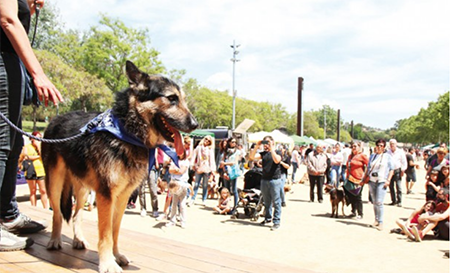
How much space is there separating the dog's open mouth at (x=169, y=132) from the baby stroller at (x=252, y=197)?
8234 mm

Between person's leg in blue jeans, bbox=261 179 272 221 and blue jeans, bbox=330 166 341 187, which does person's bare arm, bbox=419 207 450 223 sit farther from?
blue jeans, bbox=330 166 341 187

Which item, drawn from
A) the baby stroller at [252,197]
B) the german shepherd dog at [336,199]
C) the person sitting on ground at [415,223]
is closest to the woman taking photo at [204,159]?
the baby stroller at [252,197]

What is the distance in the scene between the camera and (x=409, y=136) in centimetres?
10550

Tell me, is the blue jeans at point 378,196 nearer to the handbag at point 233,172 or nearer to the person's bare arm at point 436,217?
the person's bare arm at point 436,217

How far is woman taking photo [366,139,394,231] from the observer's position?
32.9 ft

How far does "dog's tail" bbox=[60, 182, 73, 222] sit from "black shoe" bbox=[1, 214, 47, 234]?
0.40m

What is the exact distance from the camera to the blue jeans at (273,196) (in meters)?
9.51

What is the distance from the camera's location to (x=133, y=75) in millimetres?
2818

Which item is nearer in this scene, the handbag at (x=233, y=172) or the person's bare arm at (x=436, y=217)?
the person's bare arm at (x=436, y=217)

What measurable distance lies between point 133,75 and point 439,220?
29.4ft

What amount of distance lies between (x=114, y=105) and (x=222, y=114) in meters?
56.4

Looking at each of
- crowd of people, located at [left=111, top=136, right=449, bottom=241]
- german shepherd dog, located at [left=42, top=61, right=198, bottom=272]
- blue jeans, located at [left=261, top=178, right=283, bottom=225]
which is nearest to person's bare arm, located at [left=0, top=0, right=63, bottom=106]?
german shepherd dog, located at [left=42, top=61, right=198, bottom=272]

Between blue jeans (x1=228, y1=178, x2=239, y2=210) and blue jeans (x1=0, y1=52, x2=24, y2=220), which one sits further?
blue jeans (x1=228, y1=178, x2=239, y2=210)

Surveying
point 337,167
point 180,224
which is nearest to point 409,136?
point 337,167
